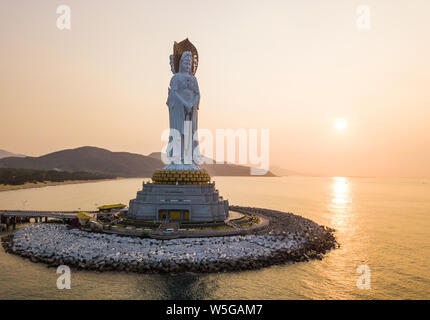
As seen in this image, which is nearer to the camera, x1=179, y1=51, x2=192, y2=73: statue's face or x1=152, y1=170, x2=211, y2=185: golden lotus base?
x1=152, y1=170, x2=211, y2=185: golden lotus base

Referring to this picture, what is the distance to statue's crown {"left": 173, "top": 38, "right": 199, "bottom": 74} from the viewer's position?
30094 millimetres

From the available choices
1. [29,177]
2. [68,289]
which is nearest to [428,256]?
[68,289]

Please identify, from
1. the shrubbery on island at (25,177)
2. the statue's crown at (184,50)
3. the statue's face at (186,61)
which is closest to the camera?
the statue's face at (186,61)

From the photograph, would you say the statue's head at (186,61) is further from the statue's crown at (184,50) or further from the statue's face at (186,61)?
the statue's crown at (184,50)

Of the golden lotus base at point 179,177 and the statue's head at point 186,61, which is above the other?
the statue's head at point 186,61

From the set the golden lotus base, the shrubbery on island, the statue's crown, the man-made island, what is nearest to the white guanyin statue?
the statue's crown

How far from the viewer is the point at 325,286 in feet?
55.5

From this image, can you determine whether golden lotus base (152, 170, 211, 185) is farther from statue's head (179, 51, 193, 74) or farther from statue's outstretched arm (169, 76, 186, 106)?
statue's head (179, 51, 193, 74)

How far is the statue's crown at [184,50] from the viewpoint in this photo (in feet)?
98.7

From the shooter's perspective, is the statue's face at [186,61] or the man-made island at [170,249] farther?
the statue's face at [186,61]

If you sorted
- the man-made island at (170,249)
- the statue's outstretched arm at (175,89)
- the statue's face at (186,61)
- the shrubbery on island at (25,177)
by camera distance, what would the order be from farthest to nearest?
the shrubbery on island at (25,177), the statue's face at (186,61), the statue's outstretched arm at (175,89), the man-made island at (170,249)

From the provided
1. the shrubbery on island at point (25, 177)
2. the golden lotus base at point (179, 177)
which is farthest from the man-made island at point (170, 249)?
the shrubbery on island at point (25, 177)

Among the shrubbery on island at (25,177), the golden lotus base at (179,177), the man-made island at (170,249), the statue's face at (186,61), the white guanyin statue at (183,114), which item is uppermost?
the statue's face at (186,61)

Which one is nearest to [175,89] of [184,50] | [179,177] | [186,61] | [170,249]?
[186,61]
